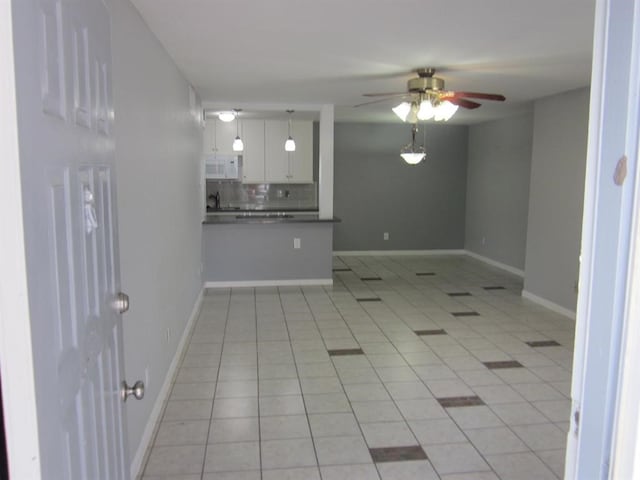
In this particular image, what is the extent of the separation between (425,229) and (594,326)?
8319mm

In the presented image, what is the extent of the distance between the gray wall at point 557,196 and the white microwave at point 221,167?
434 cm

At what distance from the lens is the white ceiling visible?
2650mm

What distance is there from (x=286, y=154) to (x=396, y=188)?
6.94ft

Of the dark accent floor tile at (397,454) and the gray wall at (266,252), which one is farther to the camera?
the gray wall at (266,252)

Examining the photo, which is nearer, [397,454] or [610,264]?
[610,264]

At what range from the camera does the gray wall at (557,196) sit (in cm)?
509

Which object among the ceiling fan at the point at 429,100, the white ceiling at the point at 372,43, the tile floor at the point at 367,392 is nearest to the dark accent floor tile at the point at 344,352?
the tile floor at the point at 367,392

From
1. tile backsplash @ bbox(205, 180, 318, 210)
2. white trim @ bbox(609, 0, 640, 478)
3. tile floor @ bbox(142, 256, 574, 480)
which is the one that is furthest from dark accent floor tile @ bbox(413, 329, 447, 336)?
tile backsplash @ bbox(205, 180, 318, 210)

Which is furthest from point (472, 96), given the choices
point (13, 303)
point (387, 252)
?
point (387, 252)

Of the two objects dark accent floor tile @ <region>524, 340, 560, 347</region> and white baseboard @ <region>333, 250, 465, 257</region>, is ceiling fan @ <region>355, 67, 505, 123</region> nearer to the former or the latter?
dark accent floor tile @ <region>524, 340, 560, 347</region>

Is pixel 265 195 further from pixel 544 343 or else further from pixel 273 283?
pixel 544 343

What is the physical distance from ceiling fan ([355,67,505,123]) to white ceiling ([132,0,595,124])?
124 mm

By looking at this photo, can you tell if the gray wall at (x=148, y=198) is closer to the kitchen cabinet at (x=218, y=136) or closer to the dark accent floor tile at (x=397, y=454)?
the dark accent floor tile at (x=397, y=454)

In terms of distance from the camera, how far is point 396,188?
887cm
